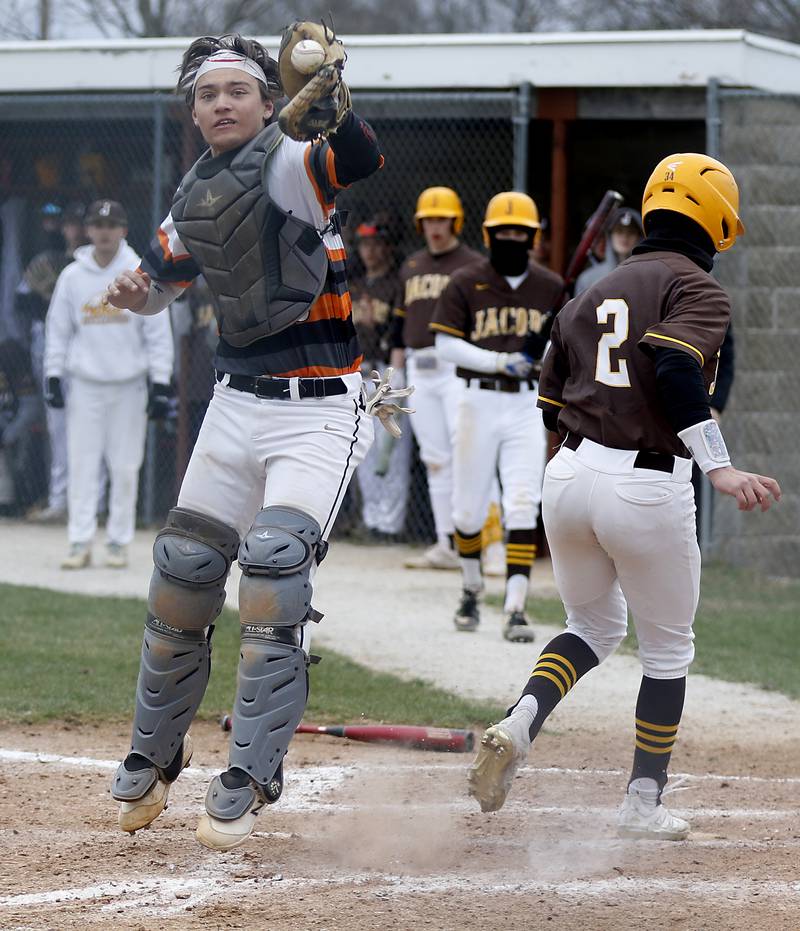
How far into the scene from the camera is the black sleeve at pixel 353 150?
3.90m

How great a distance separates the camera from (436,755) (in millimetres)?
5461

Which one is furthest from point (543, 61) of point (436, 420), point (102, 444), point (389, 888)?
point (389, 888)

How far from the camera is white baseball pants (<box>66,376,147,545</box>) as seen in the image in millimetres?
9984

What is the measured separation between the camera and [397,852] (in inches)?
166

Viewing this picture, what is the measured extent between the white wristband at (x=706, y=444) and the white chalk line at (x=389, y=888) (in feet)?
3.63

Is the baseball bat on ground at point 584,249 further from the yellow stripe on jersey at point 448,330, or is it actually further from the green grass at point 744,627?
the green grass at point 744,627

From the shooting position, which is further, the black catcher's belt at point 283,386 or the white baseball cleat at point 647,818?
the white baseball cleat at point 647,818

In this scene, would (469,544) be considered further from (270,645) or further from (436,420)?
(270,645)

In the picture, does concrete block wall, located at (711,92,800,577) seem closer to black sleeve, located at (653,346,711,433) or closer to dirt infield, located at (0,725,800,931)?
dirt infield, located at (0,725,800,931)

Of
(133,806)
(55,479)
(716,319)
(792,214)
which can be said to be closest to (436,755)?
(133,806)

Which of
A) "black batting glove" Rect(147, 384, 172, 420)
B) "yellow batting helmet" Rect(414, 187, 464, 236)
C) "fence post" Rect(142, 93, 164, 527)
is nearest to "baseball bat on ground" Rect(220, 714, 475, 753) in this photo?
"black batting glove" Rect(147, 384, 172, 420)

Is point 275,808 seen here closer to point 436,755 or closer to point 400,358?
point 436,755

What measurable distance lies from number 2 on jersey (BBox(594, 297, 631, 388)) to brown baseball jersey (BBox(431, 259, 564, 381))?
12.1 ft

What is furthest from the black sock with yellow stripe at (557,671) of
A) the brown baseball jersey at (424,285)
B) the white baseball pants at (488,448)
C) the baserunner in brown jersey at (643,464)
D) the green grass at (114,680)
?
the brown baseball jersey at (424,285)
